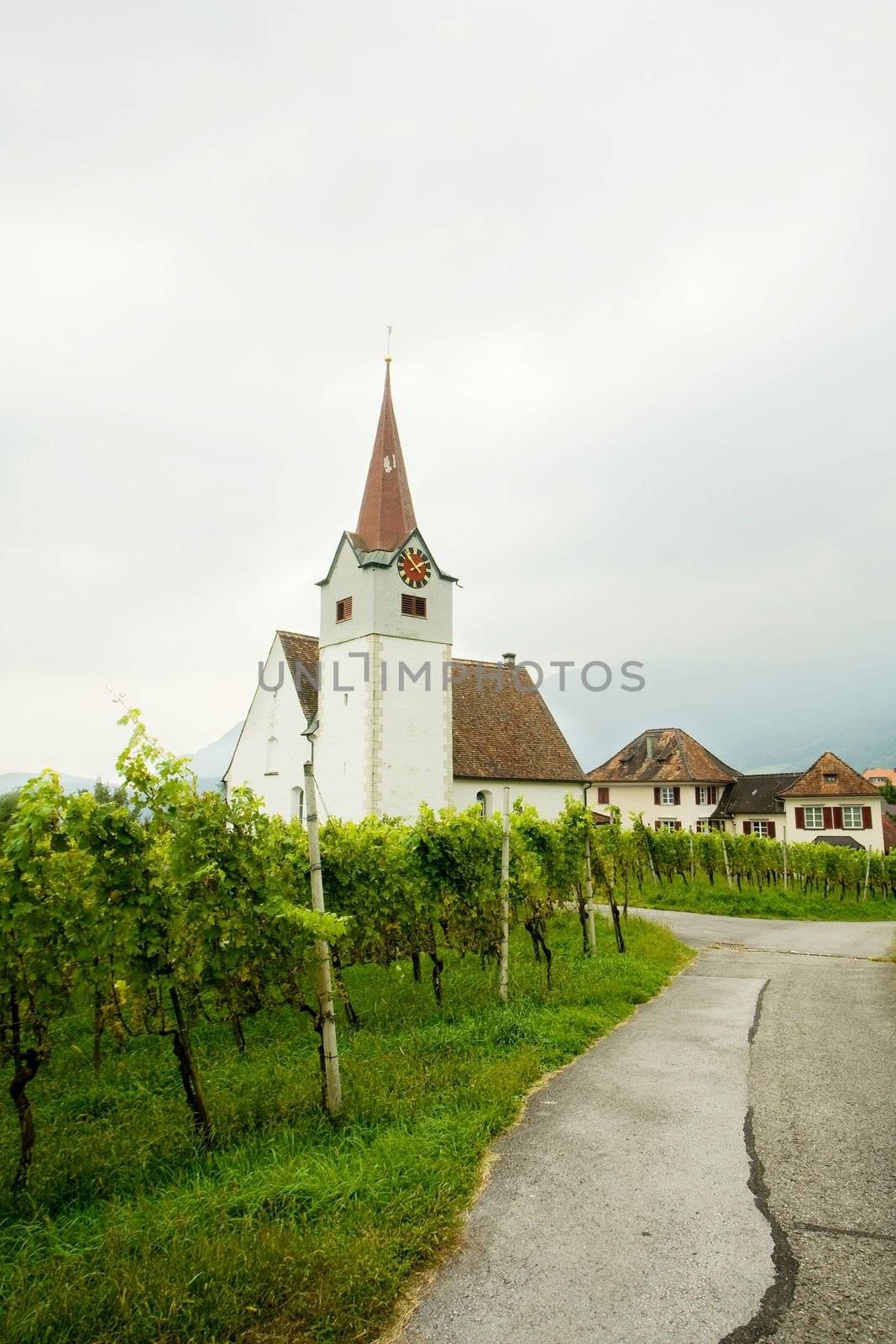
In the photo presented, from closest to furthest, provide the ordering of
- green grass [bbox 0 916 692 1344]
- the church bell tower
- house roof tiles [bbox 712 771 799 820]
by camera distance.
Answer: green grass [bbox 0 916 692 1344], the church bell tower, house roof tiles [bbox 712 771 799 820]

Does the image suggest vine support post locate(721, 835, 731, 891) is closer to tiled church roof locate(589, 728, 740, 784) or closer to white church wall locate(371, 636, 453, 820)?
white church wall locate(371, 636, 453, 820)

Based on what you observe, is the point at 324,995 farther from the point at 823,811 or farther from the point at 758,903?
the point at 823,811

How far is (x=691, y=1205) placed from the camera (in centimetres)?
568

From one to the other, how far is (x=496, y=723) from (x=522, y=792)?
3.72 metres

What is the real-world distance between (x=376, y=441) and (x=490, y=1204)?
109 feet

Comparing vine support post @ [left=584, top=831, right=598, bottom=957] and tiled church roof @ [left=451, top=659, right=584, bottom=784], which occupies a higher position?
tiled church roof @ [left=451, top=659, right=584, bottom=784]

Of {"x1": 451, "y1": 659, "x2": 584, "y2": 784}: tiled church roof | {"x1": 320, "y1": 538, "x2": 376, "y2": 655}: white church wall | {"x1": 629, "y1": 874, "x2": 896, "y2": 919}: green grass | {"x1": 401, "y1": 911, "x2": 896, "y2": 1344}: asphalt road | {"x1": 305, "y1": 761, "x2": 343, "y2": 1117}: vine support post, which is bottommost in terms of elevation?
{"x1": 629, "y1": 874, "x2": 896, "y2": 919}: green grass

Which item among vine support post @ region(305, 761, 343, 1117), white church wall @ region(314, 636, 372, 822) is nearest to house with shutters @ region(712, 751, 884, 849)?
white church wall @ region(314, 636, 372, 822)

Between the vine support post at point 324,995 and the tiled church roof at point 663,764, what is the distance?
5231cm

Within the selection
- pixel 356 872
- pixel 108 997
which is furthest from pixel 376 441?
pixel 108 997

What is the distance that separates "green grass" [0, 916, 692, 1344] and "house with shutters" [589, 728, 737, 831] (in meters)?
46.8

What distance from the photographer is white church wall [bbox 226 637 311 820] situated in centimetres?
3416

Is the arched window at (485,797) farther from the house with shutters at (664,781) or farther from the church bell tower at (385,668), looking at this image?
the house with shutters at (664,781)

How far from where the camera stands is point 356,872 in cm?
1175
